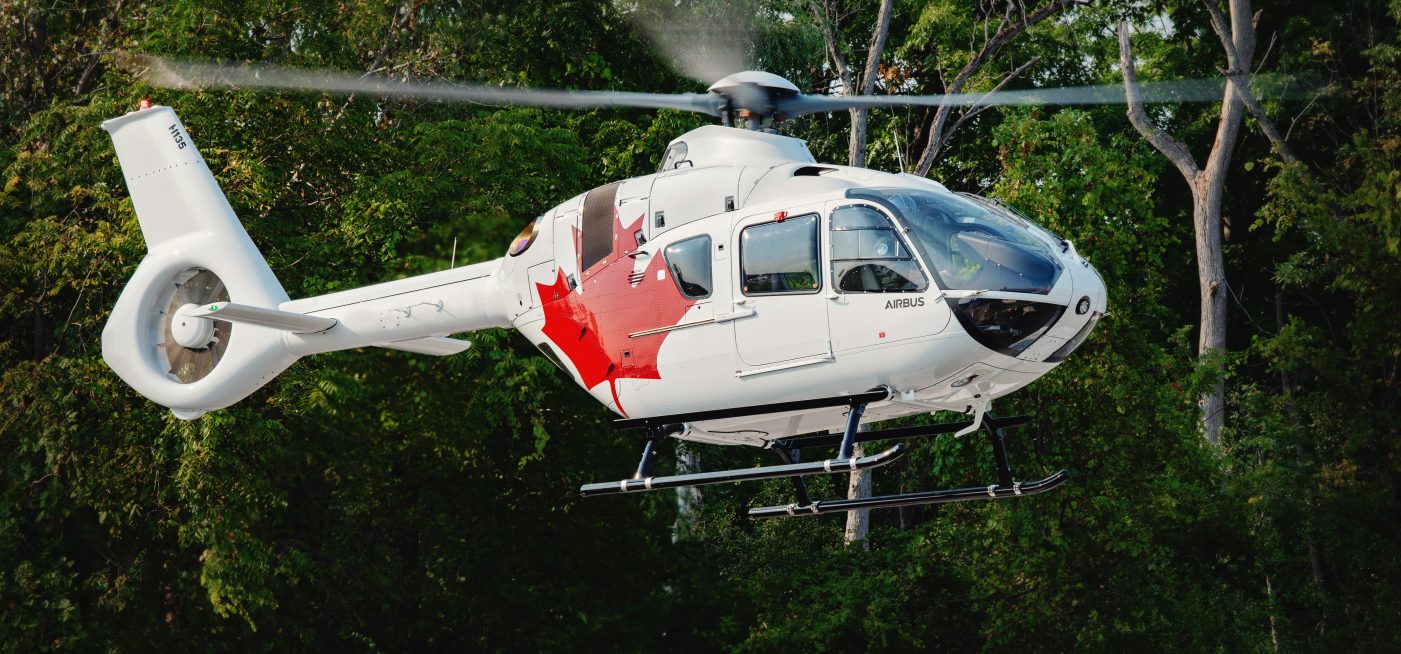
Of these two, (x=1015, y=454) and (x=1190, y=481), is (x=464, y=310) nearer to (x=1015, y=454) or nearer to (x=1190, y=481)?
(x=1015, y=454)

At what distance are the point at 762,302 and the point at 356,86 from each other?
376 cm

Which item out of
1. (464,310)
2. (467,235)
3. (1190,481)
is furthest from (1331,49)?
(464,310)

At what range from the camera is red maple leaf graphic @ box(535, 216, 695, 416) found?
9.99m

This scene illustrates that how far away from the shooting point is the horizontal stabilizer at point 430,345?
11.7 meters

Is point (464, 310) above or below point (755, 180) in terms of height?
below

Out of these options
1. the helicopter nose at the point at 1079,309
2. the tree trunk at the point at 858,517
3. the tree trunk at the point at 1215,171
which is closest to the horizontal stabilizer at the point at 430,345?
the helicopter nose at the point at 1079,309

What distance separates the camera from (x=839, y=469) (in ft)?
29.6

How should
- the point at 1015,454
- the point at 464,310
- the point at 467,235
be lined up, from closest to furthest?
the point at 464,310
the point at 467,235
the point at 1015,454

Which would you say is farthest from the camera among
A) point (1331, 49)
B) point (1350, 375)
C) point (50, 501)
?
point (1331, 49)

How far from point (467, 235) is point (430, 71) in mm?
6360

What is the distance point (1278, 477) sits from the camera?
19.2 metres

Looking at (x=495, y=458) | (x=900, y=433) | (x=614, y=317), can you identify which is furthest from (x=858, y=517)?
(x=614, y=317)

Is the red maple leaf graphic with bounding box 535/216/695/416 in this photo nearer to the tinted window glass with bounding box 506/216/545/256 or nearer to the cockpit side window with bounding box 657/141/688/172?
the tinted window glass with bounding box 506/216/545/256

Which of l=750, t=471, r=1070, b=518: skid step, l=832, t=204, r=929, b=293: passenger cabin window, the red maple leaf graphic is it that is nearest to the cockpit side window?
the red maple leaf graphic
